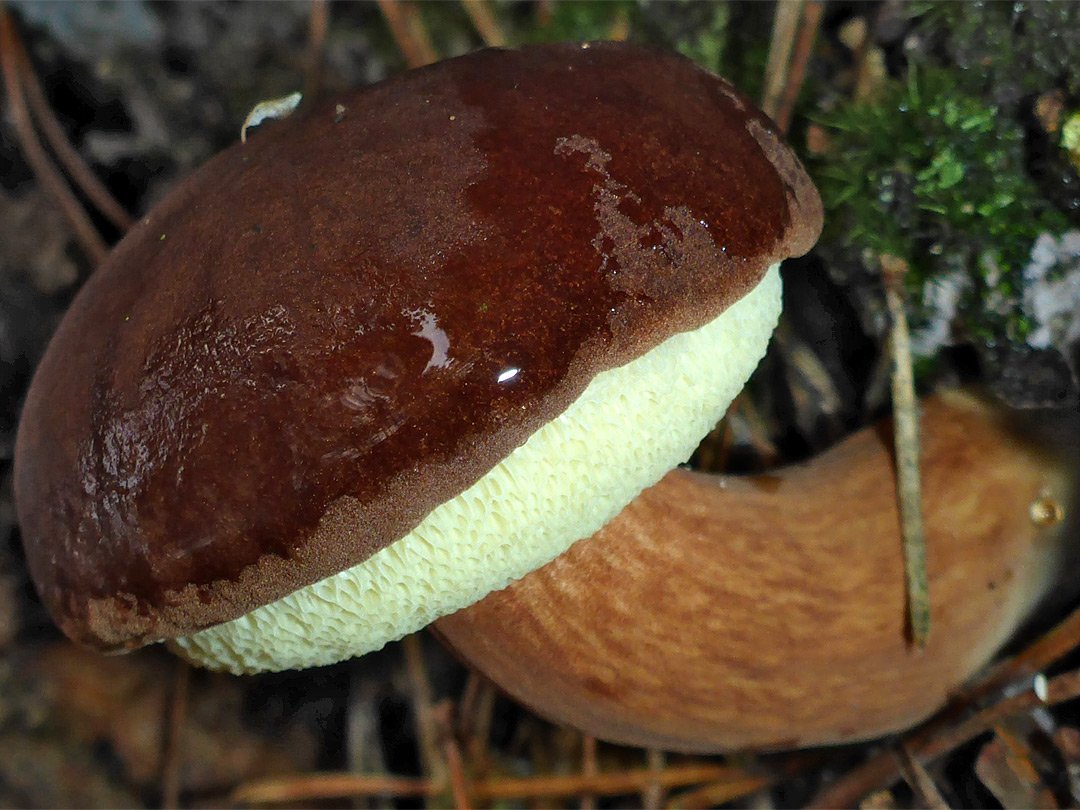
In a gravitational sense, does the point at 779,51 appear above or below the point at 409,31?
below

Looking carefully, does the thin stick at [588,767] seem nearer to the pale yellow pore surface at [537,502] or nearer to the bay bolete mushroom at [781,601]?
the bay bolete mushroom at [781,601]

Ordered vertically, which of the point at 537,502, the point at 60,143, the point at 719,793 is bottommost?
the point at 719,793

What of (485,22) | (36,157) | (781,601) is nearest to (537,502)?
(781,601)

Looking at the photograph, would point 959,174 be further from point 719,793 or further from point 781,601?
point 719,793

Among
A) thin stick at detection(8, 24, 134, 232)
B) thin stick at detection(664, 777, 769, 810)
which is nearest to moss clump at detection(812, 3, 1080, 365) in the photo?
thin stick at detection(664, 777, 769, 810)

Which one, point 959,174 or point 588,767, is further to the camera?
point 588,767

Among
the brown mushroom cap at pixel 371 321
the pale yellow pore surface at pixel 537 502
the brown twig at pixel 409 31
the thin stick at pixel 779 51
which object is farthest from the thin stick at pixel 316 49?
the pale yellow pore surface at pixel 537 502

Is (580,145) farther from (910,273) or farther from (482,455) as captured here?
(910,273)

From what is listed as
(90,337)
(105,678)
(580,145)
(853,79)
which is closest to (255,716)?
(105,678)
